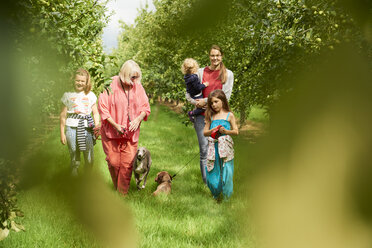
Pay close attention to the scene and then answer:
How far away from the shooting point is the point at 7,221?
109 cm

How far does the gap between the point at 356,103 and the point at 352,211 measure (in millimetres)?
119

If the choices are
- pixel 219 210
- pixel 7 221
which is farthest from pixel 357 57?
pixel 219 210

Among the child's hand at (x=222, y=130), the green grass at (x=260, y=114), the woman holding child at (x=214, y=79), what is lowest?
the child's hand at (x=222, y=130)

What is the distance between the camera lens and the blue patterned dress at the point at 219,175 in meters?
4.21

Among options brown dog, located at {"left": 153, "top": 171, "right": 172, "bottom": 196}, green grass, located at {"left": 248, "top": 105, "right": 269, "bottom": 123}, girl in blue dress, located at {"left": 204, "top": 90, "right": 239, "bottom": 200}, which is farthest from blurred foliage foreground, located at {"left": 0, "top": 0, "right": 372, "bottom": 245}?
brown dog, located at {"left": 153, "top": 171, "right": 172, "bottom": 196}

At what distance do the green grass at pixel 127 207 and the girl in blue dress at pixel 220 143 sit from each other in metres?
0.34

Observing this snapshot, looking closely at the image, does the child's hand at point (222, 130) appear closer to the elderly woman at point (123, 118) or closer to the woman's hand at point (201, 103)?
the woman's hand at point (201, 103)

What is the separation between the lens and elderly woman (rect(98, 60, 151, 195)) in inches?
169

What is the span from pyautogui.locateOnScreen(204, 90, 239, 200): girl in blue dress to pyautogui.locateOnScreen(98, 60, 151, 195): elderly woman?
847mm

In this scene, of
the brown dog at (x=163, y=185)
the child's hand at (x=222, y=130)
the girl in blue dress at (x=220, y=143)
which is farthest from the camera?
the brown dog at (x=163, y=185)

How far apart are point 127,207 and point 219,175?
12.8 ft

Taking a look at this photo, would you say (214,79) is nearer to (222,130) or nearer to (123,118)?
(222,130)

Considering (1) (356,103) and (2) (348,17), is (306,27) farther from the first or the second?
(1) (356,103)

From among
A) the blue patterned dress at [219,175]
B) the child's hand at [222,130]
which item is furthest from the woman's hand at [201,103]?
the child's hand at [222,130]
